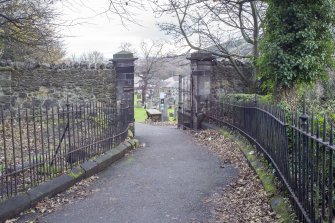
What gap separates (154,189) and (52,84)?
26.4ft

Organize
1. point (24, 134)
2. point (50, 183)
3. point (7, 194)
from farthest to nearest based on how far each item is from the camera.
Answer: point (24, 134), point (50, 183), point (7, 194)

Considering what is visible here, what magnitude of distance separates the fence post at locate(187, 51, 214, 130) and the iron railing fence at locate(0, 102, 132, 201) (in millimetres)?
4180

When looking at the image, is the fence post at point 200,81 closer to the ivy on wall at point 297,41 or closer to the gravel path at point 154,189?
the ivy on wall at point 297,41

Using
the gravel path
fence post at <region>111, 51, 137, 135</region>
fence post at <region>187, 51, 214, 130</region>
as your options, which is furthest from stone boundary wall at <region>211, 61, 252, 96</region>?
the gravel path

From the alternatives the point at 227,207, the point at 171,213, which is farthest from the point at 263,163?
the point at 171,213

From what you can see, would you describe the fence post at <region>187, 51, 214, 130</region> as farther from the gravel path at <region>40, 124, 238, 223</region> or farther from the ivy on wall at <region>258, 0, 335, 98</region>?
the gravel path at <region>40, 124, 238, 223</region>

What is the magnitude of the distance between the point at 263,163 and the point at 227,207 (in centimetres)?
180

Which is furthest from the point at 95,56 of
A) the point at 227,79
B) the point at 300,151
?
the point at 300,151

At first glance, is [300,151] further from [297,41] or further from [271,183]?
[297,41]

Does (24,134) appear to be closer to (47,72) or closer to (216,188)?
(47,72)

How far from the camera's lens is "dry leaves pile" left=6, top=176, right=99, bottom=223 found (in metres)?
4.80

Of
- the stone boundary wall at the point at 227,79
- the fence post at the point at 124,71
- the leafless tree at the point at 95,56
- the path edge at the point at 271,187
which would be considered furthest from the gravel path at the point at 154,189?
the leafless tree at the point at 95,56

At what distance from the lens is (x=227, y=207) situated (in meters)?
5.00

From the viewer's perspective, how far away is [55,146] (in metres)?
7.61
